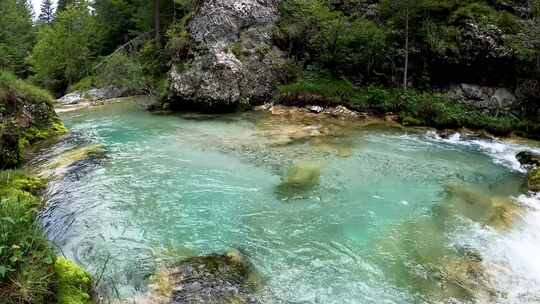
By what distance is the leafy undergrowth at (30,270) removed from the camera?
4676mm

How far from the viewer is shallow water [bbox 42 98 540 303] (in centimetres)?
663

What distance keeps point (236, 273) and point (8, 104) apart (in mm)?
10448

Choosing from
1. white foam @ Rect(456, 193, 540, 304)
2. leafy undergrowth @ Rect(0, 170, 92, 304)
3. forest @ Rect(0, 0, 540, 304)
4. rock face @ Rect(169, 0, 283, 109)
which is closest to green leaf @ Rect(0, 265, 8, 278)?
leafy undergrowth @ Rect(0, 170, 92, 304)

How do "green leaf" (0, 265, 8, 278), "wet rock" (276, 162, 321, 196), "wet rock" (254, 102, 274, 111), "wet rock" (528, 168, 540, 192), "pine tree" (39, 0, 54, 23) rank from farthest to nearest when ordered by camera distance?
"pine tree" (39, 0, 54, 23) → "wet rock" (254, 102, 274, 111) → "wet rock" (528, 168, 540, 192) → "wet rock" (276, 162, 321, 196) → "green leaf" (0, 265, 8, 278)

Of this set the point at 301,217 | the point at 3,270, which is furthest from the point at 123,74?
the point at 3,270

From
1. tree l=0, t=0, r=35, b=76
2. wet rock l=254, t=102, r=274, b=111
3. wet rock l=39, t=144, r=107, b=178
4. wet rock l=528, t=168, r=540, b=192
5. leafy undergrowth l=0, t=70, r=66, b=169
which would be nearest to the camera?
wet rock l=528, t=168, r=540, b=192

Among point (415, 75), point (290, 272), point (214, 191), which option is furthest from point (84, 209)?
point (415, 75)

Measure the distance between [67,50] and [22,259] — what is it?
34.1 metres

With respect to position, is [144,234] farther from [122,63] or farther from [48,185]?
[122,63]

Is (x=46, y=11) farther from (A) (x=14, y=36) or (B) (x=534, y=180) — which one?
(B) (x=534, y=180)

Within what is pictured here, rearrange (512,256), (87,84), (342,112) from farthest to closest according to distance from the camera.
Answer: (87,84), (342,112), (512,256)

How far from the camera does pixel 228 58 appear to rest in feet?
69.6

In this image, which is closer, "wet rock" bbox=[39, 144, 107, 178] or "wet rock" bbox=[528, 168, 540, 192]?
"wet rock" bbox=[528, 168, 540, 192]

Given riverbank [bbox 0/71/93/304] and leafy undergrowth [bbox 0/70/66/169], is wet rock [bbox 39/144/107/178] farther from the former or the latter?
riverbank [bbox 0/71/93/304]
